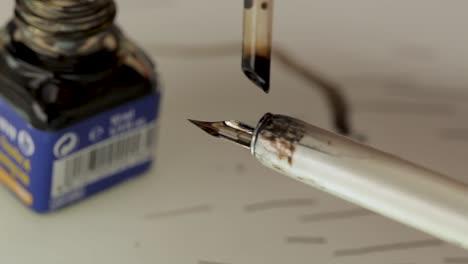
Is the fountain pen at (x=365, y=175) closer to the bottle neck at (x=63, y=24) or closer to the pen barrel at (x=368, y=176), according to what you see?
the pen barrel at (x=368, y=176)

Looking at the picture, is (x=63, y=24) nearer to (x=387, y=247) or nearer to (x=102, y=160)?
(x=102, y=160)

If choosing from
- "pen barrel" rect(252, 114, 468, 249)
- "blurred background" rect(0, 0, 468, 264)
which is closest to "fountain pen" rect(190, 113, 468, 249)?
"pen barrel" rect(252, 114, 468, 249)

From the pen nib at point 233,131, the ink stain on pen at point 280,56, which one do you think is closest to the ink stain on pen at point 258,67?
the pen nib at point 233,131

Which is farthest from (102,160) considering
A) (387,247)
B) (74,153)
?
(387,247)

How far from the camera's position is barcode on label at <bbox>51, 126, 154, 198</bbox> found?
0.40 m

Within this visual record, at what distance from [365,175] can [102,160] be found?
0.15 metres

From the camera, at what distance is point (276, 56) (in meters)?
0.51

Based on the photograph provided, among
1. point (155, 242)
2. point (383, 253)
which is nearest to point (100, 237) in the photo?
point (155, 242)

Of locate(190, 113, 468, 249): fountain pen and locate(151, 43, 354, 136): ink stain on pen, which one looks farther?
locate(151, 43, 354, 136): ink stain on pen

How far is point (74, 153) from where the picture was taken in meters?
0.40

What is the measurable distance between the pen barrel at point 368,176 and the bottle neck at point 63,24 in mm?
109

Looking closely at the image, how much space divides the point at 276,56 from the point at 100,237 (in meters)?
0.16

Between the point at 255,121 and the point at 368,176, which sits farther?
the point at 255,121

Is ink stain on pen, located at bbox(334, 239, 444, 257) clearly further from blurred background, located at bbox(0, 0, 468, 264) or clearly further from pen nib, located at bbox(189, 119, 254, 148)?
pen nib, located at bbox(189, 119, 254, 148)
